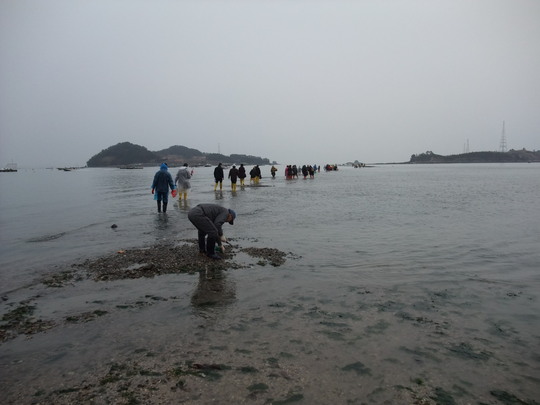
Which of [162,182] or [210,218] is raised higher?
[162,182]

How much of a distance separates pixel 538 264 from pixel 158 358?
365 inches

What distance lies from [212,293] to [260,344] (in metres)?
2.23

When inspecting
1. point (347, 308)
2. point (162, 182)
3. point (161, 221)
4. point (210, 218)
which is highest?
point (162, 182)

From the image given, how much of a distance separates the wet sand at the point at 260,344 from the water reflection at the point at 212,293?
4 cm

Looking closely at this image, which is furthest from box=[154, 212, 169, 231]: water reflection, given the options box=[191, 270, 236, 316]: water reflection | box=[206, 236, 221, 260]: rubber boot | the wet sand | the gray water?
box=[191, 270, 236, 316]: water reflection

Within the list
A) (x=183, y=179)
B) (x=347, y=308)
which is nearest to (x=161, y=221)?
(x=183, y=179)

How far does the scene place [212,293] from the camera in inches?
269

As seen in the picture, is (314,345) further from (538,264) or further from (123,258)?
(538,264)

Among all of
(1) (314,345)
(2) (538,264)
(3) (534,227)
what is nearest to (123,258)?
(1) (314,345)

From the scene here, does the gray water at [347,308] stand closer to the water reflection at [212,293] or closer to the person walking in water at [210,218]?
the water reflection at [212,293]

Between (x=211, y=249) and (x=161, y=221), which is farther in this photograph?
(x=161, y=221)

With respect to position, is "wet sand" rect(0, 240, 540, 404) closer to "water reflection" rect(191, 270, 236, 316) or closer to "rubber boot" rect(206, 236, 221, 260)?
"water reflection" rect(191, 270, 236, 316)

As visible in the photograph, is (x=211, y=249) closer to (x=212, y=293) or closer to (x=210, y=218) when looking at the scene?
(x=210, y=218)

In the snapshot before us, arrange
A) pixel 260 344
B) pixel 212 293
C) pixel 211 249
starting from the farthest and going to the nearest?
1. pixel 211 249
2. pixel 212 293
3. pixel 260 344
